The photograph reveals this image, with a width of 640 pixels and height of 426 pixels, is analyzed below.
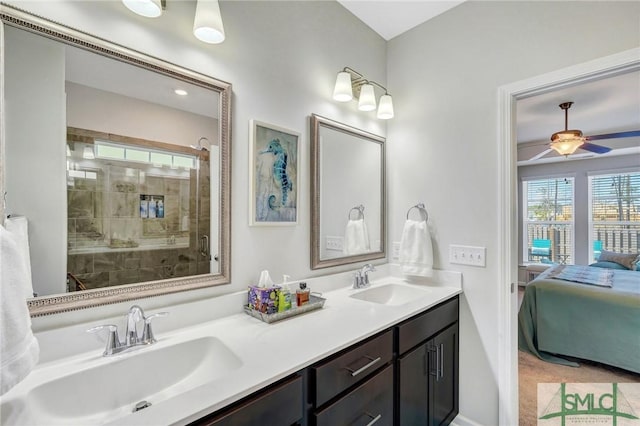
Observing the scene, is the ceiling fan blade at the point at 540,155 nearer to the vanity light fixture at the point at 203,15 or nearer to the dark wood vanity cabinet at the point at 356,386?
the dark wood vanity cabinet at the point at 356,386

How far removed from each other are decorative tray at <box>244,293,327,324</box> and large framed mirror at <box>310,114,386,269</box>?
0.95 feet

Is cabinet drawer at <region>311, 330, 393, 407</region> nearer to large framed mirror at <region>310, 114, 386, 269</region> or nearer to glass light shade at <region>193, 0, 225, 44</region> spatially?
large framed mirror at <region>310, 114, 386, 269</region>

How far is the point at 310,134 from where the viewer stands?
1.75 metres

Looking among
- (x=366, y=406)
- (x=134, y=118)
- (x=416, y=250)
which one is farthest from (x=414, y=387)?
(x=134, y=118)

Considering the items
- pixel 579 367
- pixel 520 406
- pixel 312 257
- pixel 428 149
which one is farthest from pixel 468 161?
pixel 579 367

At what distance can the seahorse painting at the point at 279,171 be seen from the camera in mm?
1546

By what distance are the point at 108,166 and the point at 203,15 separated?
672 millimetres

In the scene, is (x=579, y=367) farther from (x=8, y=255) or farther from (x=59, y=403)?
(x=8, y=255)

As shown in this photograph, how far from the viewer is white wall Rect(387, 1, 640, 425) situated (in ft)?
5.23

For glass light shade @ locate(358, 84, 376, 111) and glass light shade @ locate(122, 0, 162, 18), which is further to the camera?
glass light shade @ locate(358, 84, 376, 111)

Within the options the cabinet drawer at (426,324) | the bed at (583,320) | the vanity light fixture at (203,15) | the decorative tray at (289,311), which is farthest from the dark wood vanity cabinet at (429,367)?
the bed at (583,320)

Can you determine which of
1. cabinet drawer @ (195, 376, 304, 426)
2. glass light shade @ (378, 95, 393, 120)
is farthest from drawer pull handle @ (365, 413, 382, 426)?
glass light shade @ (378, 95, 393, 120)

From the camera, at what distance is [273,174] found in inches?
61.2

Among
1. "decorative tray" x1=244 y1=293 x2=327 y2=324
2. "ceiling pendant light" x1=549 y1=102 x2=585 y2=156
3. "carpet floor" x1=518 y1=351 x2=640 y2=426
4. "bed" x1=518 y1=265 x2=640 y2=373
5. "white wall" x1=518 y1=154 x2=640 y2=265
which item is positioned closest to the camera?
"decorative tray" x1=244 y1=293 x2=327 y2=324
